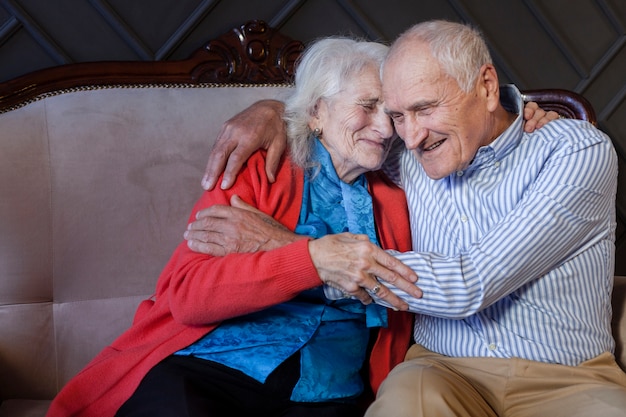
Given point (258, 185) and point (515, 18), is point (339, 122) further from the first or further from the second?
A: point (515, 18)

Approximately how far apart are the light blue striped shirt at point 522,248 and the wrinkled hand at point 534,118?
0.02m

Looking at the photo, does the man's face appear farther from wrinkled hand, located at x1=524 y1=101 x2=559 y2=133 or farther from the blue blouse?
the blue blouse

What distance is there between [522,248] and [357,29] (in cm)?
120

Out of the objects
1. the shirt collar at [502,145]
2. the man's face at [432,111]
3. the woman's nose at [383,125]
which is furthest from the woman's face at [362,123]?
the shirt collar at [502,145]

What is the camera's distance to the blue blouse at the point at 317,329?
1.68 metres

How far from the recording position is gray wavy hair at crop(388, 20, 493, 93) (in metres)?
1.59

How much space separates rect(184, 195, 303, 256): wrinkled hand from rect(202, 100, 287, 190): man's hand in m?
0.08

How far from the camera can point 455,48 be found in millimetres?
1593

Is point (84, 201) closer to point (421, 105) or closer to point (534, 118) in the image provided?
point (421, 105)

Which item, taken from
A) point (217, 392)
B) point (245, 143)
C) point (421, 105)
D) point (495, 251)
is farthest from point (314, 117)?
point (217, 392)

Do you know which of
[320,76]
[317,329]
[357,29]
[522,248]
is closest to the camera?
[522,248]

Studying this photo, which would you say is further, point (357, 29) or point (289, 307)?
point (357, 29)

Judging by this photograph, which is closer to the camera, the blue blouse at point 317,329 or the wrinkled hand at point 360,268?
the wrinkled hand at point 360,268

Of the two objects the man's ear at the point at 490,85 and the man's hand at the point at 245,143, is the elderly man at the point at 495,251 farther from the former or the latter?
the man's hand at the point at 245,143
